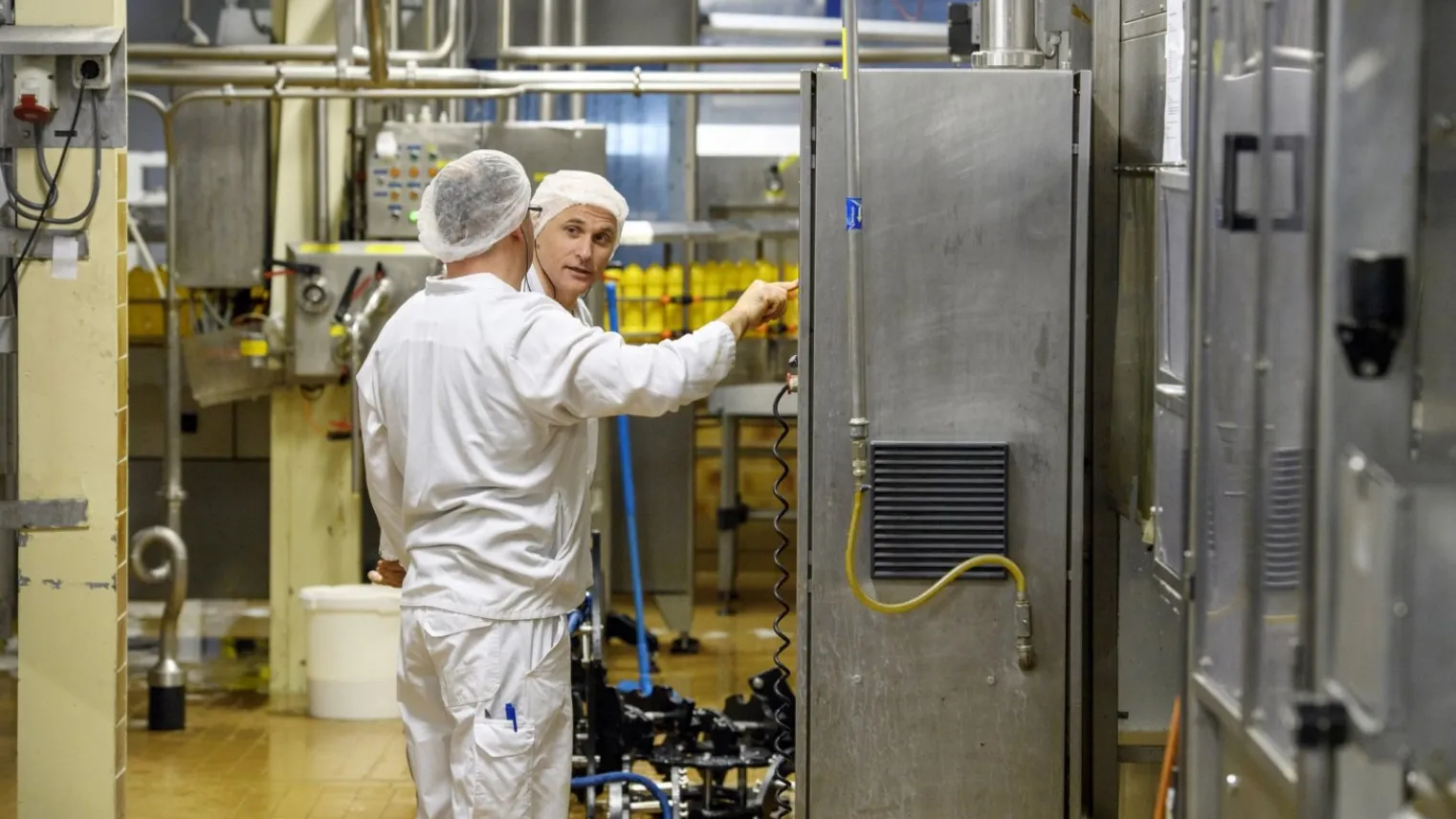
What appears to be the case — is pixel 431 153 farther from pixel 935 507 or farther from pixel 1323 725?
pixel 1323 725

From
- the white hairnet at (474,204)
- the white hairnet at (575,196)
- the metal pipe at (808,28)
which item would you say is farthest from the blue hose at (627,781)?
the metal pipe at (808,28)

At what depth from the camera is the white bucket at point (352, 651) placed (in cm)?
532

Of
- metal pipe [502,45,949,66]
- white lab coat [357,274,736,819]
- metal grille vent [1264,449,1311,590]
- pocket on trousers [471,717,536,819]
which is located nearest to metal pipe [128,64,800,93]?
→ metal pipe [502,45,949,66]

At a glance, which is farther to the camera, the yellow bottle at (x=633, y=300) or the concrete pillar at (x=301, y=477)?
the yellow bottle at (x=633, y=300)

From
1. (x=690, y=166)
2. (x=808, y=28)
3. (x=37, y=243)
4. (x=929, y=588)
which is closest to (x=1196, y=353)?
(x=929, y=588)

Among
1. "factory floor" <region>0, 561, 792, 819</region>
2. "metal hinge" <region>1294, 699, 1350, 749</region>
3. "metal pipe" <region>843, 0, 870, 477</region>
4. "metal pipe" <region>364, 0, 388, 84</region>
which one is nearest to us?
"metal hinge" <region>1294, 699, 1350, 749</region>

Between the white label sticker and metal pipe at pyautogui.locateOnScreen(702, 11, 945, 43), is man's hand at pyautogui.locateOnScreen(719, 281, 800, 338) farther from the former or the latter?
metal pipe at pyautogui.locateOnScreen(702, 11, 945, 43)

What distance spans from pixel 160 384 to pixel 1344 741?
5877mm

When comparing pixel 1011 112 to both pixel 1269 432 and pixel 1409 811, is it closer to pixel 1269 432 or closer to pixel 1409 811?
pixel 1269 432

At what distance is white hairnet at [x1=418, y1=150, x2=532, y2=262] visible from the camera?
293 cm

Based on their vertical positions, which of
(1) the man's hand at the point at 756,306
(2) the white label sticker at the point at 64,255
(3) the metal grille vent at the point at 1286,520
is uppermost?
(2) the white label sticker at the point at 64,255

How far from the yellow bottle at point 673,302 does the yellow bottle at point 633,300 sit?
95 millimetres

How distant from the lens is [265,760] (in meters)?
4.96

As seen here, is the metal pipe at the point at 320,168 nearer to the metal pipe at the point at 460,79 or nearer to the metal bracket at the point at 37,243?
the metal pipe at the point at 460,79
